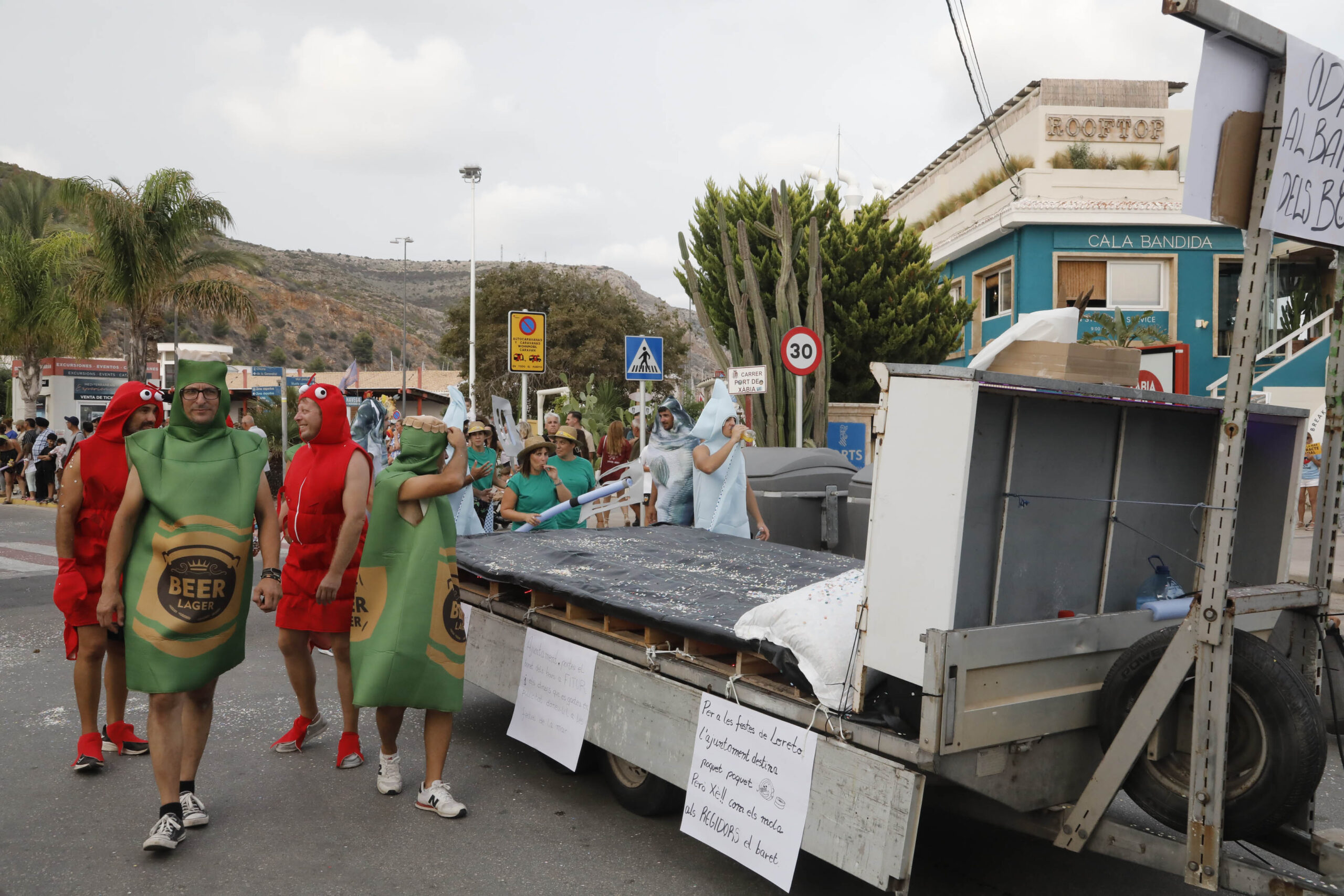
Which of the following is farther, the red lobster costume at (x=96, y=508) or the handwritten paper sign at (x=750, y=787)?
the red lobster costume at (x=96, y=508)

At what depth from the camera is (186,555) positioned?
4.35 meters

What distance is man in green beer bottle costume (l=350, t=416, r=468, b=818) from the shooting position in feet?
14.6

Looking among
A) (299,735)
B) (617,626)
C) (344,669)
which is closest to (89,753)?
(299,735)

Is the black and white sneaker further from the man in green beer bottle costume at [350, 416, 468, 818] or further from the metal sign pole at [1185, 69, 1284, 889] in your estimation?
the metal sign pole at [1185, 69, 1284, 889]

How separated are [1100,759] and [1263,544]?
1.40 m

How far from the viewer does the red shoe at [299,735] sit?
18.1 feet

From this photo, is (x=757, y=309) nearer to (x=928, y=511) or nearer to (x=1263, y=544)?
(x=1263, y=544)

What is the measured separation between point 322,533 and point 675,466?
3043 millimetres

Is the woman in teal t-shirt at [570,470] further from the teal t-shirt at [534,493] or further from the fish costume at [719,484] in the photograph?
Result: the fish costume at [719,484]

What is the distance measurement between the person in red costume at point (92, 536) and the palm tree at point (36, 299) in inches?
1073

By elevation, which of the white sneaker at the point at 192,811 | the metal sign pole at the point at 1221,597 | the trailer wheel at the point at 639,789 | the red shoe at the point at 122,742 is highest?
the metal sign pole at the point at 1221,597

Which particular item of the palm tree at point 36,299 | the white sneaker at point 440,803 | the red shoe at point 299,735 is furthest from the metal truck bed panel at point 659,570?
the palm tree at point 36,299

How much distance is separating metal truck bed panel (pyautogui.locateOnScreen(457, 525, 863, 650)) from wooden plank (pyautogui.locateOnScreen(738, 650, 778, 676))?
0.13 metres

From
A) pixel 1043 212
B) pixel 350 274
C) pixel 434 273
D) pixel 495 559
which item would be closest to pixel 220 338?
pixel 350 274
